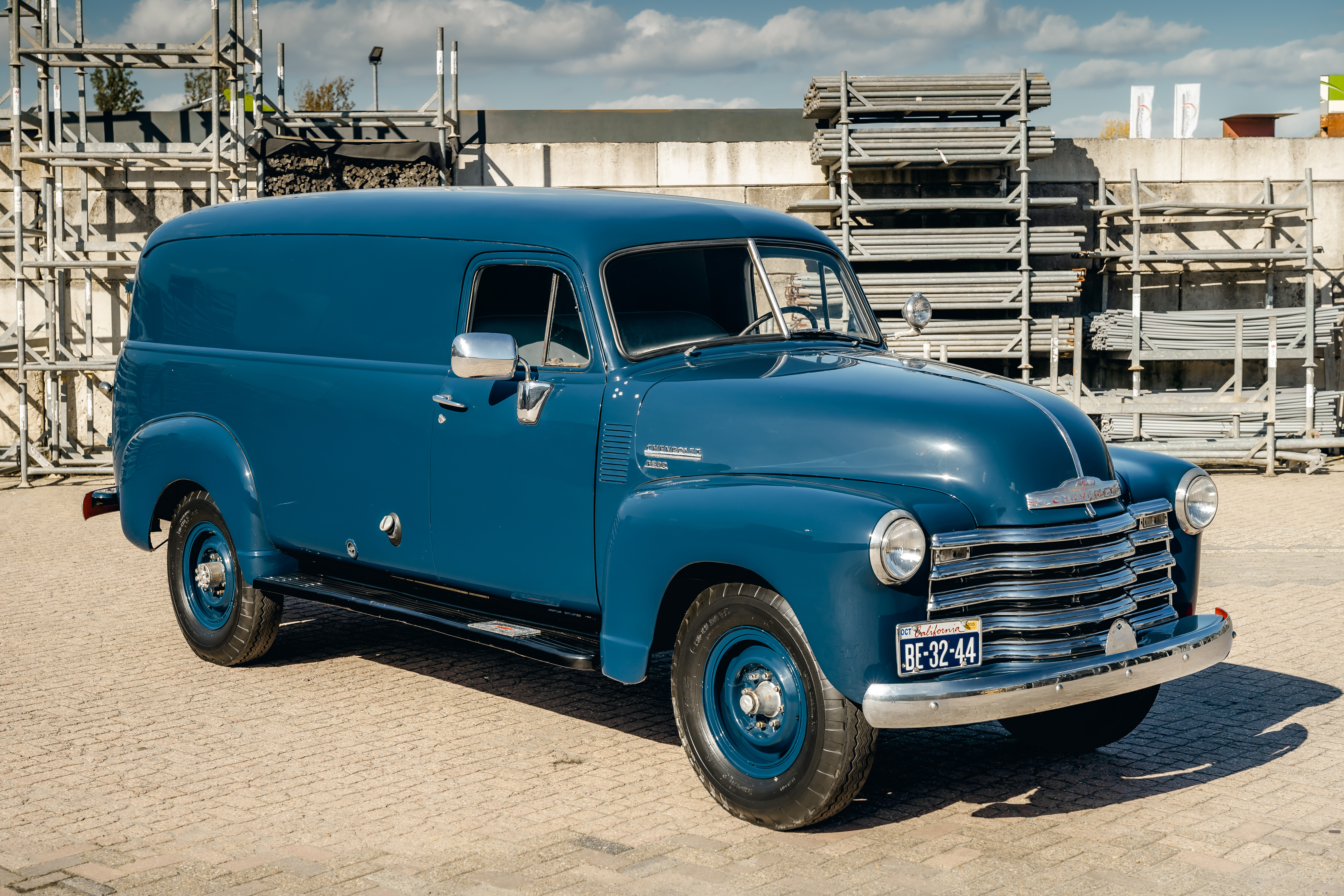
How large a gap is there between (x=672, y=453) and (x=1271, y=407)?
12.6m

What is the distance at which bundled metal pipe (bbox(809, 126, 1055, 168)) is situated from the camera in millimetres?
16578

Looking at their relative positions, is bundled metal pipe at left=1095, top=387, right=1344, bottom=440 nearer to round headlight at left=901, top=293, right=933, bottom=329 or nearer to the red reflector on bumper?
round headlight at left=901, top=293, right=933, bottom=329

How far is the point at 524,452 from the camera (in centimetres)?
569

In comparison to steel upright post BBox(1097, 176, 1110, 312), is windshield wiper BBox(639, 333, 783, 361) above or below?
below

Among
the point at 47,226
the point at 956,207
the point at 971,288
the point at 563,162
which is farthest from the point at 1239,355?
the point at 47,226

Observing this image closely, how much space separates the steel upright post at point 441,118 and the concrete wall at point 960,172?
618 millimetres

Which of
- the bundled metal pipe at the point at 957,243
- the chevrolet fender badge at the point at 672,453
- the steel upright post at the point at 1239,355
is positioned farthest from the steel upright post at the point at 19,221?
the steel upright post at the point at 1239,355

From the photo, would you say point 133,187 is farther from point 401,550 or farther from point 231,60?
point 401,550

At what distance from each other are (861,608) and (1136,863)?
1.24 metres

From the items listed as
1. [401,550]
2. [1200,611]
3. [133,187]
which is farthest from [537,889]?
[133,187]

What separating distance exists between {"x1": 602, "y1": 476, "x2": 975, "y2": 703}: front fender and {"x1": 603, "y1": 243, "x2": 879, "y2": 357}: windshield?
837 millimetres

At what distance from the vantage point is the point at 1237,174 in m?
17.6

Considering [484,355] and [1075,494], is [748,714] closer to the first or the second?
[1075,494]

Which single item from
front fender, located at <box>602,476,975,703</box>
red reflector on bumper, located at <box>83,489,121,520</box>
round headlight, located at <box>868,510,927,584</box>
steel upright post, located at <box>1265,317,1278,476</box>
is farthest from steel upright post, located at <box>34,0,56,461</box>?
steel upright post, located at <box>1265,317,1278,476</box>
